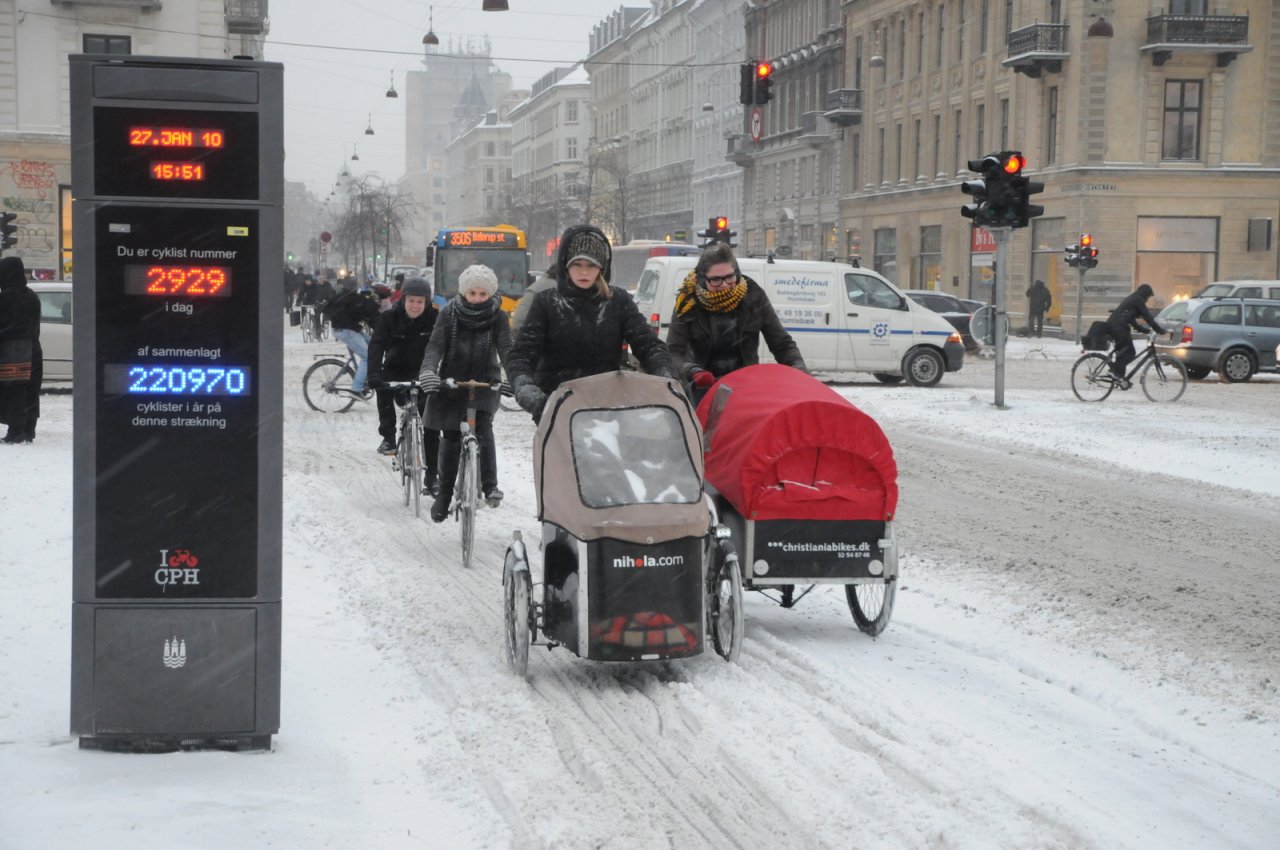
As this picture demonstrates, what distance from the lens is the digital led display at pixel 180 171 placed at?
5246 millimetres

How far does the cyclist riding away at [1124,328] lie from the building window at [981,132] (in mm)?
31998

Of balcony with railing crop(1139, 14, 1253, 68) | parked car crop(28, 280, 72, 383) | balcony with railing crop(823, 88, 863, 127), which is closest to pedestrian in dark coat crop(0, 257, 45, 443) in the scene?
parked car crop(28, 280, 72, 383)

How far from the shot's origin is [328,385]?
66.2 ft

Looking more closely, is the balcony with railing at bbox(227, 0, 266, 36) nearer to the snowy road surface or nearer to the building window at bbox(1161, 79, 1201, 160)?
the building window at bbox(1161, 79, 1201, 160)

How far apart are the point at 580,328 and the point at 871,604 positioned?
2.02 metres

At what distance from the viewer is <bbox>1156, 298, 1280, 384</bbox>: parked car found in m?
29.1

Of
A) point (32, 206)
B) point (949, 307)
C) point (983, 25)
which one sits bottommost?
point (949, 307)

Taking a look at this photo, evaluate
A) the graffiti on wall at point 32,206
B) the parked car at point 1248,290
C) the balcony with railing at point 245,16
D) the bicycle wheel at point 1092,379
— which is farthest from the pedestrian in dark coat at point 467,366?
the balcony with railing at point 245,16

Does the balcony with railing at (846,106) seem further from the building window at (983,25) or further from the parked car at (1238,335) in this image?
the parked car at (1238,335)

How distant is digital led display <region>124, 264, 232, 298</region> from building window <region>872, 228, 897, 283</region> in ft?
189

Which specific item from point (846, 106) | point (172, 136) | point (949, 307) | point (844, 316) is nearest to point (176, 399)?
point (172, 136)

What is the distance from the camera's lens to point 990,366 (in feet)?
110

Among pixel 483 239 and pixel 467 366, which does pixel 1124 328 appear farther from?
pixel 483 239

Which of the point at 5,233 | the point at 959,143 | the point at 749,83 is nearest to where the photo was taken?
the point at 749,83
